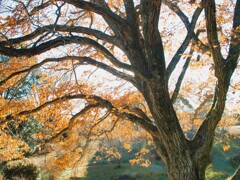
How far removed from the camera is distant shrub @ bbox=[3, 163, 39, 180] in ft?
44.9

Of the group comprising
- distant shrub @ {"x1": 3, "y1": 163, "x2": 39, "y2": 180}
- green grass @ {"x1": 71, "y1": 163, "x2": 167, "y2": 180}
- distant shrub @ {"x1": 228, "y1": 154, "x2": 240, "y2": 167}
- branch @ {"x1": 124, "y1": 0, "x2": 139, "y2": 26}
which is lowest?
distant shrub @ {"x1": 228, "y1": 154, "x2": 240, "y2": 167}

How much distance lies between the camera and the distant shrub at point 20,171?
13.7 metres

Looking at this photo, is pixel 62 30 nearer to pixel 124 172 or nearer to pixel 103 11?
pixel 103 11

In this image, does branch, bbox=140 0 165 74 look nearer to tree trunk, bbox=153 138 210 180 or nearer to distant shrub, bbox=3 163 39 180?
tree trunk, bbox=153 138 210 180

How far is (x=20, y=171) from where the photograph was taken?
1395 cm

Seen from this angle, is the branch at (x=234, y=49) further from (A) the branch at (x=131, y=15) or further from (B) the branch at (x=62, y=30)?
(B) the branch at (x=62, y=30)

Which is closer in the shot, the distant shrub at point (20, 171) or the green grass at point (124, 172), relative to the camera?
the distant shrub at point (20, 171)

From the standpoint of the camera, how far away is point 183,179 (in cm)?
486

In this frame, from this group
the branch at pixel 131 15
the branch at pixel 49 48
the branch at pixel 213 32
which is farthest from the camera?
the branch at pixel 131 15

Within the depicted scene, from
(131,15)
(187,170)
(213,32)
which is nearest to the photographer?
(213,32)

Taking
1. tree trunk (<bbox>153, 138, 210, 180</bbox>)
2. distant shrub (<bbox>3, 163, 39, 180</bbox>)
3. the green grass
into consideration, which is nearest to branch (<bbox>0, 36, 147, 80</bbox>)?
tree trunk (<bbox>153, 138, 210, 180</bbox>)

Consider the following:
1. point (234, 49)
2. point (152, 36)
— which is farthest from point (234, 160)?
point (152, 36)

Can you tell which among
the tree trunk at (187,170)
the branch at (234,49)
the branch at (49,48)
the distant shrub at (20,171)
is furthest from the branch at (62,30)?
the distant shrub at (20,171)

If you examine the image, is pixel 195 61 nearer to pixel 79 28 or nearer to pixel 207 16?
pixel 207 16
